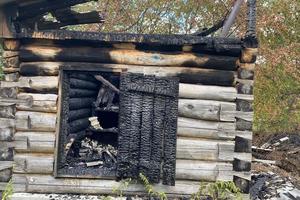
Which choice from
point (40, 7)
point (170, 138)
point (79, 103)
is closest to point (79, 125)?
point (79, 103)

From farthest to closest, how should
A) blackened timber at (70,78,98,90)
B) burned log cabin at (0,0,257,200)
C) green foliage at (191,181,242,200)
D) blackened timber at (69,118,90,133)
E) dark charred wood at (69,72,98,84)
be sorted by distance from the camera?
1. dark charred wood at (69,72,98,84)
2. blackened timber at (70,78,98,90)
3. blackened timber at (69,118,90,133)
4. burned log cabin at (0,0,257,200)
5. green foliage at (191,181,242,200)

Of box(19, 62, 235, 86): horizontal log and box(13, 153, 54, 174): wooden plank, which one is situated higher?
box(19, 62, 235, 86): horizontal log

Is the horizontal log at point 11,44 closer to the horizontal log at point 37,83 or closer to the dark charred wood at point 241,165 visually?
the horizontal log at point 37,83

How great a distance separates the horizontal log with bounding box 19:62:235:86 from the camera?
5.75m

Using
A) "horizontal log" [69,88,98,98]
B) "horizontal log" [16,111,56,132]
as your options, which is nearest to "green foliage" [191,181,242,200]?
"horizontal log" [16,111,56,132]

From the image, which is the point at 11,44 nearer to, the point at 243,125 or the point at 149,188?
the point at 149,188

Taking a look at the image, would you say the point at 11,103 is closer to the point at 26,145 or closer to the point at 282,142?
the point at 26,145

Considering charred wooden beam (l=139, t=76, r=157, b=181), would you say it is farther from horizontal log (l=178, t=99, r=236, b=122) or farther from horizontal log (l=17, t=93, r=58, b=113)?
horizontal log (l=17, t=93, r=58, b=113)

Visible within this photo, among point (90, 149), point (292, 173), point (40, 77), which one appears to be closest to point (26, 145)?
point (40, 77)

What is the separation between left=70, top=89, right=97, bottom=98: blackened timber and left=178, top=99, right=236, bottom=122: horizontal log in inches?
143

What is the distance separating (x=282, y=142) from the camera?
1105 centimetres

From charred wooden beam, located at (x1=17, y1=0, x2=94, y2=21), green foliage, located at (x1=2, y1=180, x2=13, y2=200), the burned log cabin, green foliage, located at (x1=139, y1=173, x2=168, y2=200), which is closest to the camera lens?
green foliage, located at (x1=2, y1=180, x2=13, y2=200)

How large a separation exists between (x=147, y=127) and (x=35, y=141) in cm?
175

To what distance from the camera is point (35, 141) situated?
5777mm
